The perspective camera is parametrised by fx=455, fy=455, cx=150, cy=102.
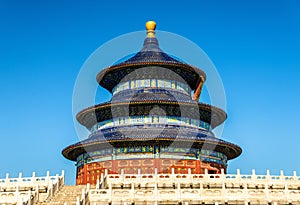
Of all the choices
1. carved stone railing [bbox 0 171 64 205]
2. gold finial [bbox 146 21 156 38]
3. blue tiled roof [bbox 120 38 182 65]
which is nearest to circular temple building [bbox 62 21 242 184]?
blue tiled roof [bbox 120 38 182 65]

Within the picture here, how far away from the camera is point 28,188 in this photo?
3362cm

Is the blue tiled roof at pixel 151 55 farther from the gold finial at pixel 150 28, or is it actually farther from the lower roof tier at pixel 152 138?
the lower roof tier at pixel 152 138

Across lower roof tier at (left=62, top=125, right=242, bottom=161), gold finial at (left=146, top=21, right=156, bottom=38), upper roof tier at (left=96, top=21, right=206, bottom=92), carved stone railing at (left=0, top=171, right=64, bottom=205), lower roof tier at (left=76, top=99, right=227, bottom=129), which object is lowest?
carved stone railing at (left=0, top=171, right=64, bottom=205)

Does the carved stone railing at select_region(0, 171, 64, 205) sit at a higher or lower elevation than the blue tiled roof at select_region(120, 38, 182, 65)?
lower

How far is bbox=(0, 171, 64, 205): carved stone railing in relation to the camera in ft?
101

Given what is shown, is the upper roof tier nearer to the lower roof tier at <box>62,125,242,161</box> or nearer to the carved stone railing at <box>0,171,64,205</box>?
the lower roof tier at <box>62,125,242,161</box>

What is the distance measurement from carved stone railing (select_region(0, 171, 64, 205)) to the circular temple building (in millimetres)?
10138

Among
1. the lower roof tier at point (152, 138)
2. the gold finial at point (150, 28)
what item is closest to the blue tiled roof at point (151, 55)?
the gold finial at point (150, 28)

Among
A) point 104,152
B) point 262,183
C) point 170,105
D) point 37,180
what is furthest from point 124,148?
point 262,183

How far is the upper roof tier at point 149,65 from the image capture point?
166 feet

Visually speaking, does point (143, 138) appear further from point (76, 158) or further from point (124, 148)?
point (76, 158)

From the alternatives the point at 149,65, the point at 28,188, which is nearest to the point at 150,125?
the point at 149,65

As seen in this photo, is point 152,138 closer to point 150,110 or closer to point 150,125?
point 150,125

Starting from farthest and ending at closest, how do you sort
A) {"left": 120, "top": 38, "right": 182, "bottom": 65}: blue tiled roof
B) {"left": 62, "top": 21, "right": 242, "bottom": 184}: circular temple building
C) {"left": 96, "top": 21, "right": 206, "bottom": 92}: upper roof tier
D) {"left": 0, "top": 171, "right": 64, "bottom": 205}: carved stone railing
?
{"left": 120, "top": 38, "right": 182, "bottom": 65}: blue tiled roof, {"left": 96, "top": 21, "right": 206, "bottom": 92}: upper roof tier, {"left": 62, "top": 21, "right": 242, "bottom": 184}: circular temple building, {"left": 0, "top": 171, "right": 64, "bottom": 205}: carved stone railing
